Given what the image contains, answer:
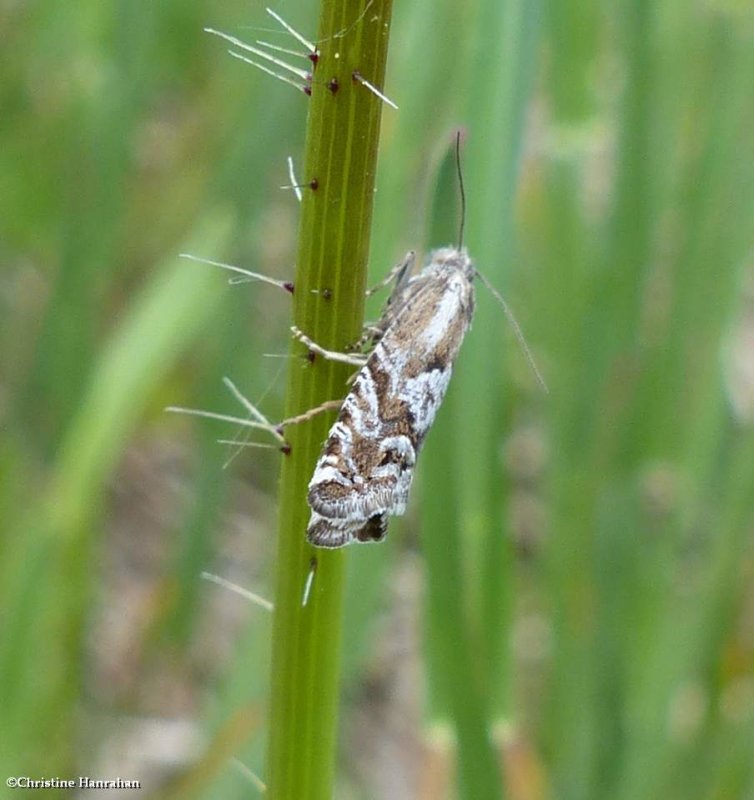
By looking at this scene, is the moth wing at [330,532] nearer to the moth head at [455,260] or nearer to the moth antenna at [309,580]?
the moth antenna at [309,580]

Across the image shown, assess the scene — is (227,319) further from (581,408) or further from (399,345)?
(399,345)

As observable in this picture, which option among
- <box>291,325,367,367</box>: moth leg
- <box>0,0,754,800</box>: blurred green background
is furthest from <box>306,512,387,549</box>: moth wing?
<box>0,0,754,800</box>: blurred green background

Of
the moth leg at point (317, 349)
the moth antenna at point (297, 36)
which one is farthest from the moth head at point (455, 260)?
the moth leg at point (317, 349)

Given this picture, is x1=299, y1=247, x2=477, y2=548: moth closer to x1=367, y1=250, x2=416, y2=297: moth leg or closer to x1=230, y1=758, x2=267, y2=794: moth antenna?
x1=367, y1=250, x2=416, y2=297: moth leg

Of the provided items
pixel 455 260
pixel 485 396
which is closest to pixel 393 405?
pixel 485 396

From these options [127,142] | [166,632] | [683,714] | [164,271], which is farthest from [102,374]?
[683,714]

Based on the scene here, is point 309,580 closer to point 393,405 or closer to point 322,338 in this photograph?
point 322,338
